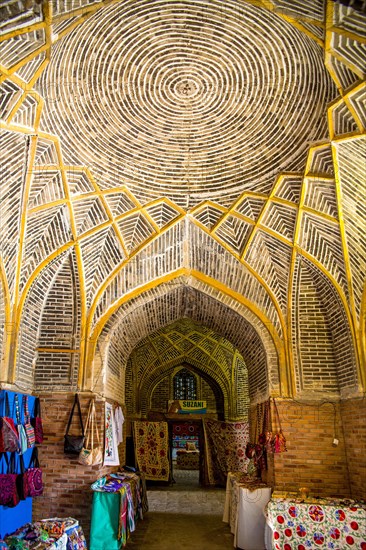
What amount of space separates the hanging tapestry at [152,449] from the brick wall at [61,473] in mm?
6781

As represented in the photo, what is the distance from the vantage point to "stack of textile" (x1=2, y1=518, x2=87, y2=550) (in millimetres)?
4748

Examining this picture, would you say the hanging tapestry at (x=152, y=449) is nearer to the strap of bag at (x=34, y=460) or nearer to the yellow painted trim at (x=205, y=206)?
the strap of bag at (x=34, y=460)

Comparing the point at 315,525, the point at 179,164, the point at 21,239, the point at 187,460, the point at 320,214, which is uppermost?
the point at 179,164

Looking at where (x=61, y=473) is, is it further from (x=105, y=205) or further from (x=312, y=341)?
(x=312, y=341)

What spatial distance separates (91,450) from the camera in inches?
283

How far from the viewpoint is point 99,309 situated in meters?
8.03

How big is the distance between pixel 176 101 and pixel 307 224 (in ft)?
9.03

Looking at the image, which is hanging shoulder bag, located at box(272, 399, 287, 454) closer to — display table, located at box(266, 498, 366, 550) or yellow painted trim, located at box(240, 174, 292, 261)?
display table, located at box(266, 498, 366, 550)

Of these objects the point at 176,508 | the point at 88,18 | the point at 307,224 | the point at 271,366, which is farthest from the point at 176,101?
the point at 176,508

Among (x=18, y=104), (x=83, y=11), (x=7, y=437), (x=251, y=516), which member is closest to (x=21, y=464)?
(x=7, y=437)

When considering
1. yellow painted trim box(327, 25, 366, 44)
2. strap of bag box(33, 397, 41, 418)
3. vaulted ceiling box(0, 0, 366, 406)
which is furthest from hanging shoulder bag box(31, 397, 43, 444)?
yellow painted trim box(327, 25, 366, 44)

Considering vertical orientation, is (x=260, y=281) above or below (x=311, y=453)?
above

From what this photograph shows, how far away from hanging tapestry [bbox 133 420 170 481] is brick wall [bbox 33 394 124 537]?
22.2ft

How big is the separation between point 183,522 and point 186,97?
311 inches
